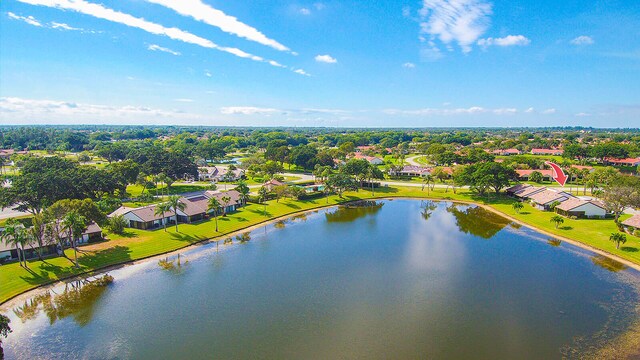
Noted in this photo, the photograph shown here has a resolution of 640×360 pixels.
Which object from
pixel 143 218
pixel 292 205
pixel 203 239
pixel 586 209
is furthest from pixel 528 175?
Answer: pixel 143 218

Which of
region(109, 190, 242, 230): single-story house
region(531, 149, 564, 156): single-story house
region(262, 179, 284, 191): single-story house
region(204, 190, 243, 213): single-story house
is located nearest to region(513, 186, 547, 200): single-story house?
region(262, 179, 284, 191): single-story house

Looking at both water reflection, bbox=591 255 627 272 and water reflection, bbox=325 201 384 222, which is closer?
water reflection, bbox=591 255 627 272

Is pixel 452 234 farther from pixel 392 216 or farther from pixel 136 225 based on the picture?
pixel 136 225

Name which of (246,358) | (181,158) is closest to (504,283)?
(246,358)

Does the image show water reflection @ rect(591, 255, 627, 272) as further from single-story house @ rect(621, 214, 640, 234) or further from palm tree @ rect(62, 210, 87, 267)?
palm tree @ rect(62, 210, 87, 267)

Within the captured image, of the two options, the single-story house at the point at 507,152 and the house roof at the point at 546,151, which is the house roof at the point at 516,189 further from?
the house roof at the point at 546,151

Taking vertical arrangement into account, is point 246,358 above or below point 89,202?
below
